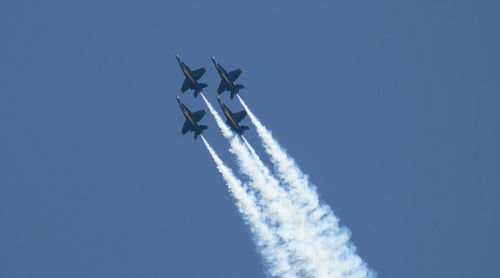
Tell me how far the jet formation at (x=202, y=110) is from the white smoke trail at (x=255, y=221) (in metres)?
2.97

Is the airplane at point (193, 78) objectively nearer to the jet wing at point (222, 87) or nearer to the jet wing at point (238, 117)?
the jet wing at point (222, 87)

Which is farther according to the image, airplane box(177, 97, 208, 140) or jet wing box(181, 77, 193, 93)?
jet wing box(181, 77, 193, 93)

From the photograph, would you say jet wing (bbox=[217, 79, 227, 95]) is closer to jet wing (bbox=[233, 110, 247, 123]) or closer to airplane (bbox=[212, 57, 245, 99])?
airplane (bbox=[212, 57, 245, 99])

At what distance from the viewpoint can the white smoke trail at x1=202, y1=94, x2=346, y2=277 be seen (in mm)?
107625

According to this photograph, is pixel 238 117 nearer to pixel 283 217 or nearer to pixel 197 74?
pixel 197 74

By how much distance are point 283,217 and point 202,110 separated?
14.0 metres

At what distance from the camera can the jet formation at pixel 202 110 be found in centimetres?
11181

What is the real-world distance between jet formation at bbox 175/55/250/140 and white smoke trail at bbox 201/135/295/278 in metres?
2.97

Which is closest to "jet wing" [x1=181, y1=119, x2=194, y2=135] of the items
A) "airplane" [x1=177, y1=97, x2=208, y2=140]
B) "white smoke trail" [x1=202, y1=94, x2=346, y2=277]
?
"airplane" [x1=177, y1=97, x2=208, y2=140]

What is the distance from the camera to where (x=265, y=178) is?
114 metres

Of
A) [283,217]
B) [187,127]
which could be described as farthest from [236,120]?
[283,217]

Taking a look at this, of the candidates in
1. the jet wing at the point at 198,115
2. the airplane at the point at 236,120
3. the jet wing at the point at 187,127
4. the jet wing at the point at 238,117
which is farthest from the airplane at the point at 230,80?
the jet wing at the point at 187,127

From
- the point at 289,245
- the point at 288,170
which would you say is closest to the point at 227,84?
the point at 288,170

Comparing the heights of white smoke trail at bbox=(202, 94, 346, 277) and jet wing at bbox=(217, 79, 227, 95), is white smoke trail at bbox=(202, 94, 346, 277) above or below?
below
